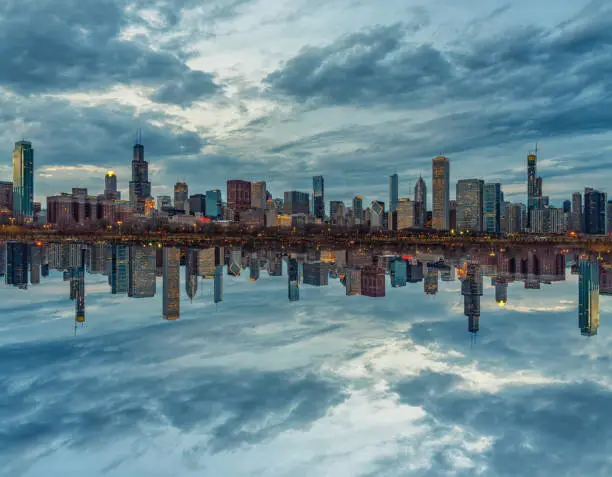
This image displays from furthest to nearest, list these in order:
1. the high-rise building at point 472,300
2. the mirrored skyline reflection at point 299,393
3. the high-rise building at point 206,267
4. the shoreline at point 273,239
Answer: the shoreline at point 273,239 < the high-rise building at point 206,267 < the high-rise building at point 472,300 < the mirrored skyline reflection at point 299,393

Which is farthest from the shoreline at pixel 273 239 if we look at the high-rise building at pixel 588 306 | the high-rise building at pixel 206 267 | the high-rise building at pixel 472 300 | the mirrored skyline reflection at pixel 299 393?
the mirrored skyline reflection at pixel 299 393

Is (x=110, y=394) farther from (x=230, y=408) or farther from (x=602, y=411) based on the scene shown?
(x=602, y=411)

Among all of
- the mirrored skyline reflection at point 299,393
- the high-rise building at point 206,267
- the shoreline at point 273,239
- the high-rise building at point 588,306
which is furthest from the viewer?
the shoreline at point 273,239

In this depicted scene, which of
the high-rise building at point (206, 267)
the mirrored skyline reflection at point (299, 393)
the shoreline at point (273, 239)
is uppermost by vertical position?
the shoreline at point (273, 239)

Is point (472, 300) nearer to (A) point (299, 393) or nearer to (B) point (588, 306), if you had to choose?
(B) point (588, 306)

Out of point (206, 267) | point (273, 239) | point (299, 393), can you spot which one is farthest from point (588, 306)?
point (273, 239)

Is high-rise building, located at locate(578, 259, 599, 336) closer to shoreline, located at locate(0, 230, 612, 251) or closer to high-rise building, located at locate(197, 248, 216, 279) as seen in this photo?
high-rise building, located at locate(197, 248, 216, 279)

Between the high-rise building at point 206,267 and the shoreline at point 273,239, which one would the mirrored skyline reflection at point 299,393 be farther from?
the shoreline at point 273,239

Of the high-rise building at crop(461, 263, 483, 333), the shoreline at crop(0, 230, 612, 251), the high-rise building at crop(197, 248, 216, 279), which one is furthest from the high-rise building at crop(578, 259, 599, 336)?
the shoreline at crop(0, 230, 612, 251)
